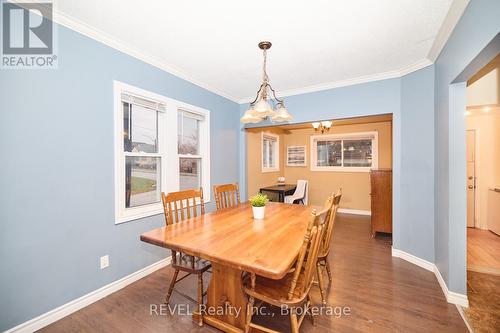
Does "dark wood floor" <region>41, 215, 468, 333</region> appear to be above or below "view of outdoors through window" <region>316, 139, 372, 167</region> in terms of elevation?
below

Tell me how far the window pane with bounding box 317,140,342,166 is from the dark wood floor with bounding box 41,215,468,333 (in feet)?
11.2

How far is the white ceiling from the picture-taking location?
1.74 m

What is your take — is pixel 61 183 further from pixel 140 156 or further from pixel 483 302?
pixel 483 302

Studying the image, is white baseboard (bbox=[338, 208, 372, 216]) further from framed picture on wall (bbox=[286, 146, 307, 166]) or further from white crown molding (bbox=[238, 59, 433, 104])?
white crown molding (bbox=[238, 59, 433, 104])

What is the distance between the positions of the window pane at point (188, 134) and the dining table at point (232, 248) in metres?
1.50

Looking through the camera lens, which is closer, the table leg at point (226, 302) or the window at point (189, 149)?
the table leg at point (226, 302)

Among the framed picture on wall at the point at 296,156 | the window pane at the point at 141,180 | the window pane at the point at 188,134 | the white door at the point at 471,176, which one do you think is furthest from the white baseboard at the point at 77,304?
the white door at the point at 471,176

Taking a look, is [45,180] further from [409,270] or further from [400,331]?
[409,270]

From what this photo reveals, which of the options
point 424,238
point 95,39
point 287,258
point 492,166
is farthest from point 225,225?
point 492,166

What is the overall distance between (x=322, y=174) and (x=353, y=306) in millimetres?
4341

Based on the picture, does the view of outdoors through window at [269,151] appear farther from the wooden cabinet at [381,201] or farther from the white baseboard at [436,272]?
the white baseboard at [436,272]

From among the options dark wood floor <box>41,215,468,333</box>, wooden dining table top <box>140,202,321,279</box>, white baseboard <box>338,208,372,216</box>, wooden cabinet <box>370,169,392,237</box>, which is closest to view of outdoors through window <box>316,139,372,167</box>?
white baseboard <box>338,208,372,216</box>

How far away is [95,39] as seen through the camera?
206cm

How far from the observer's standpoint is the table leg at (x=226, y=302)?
1578mm
